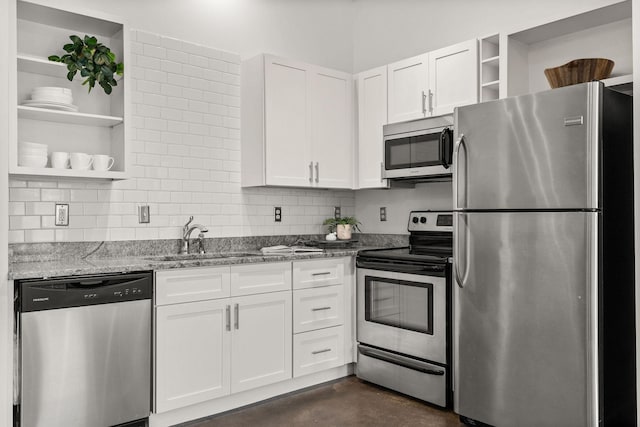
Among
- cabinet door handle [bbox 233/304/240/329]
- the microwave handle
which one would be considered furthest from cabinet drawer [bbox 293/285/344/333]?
the microwave handle

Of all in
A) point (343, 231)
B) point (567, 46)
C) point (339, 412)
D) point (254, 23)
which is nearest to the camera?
point (339, 412)

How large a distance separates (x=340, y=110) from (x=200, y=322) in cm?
205

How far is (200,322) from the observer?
2.95 m

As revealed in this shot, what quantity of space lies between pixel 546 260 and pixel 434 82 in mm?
1606

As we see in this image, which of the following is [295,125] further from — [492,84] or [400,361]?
[400,361]

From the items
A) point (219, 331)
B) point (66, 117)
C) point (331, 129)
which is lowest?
point (219, 331)

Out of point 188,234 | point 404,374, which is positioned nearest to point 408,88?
point 188,234

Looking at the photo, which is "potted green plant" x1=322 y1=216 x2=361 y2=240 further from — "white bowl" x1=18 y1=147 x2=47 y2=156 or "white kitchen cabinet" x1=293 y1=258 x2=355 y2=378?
"white bowl" x1=18 y1=147 x2=47 y2=156

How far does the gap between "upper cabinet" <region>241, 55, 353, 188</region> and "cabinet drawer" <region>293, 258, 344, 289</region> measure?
0.64 m

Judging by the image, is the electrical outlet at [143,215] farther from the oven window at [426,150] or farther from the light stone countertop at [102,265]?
the oven window at [426,150]

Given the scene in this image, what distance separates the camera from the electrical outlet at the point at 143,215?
3.35 meters

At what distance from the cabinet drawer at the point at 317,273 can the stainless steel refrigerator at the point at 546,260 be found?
3.30ft

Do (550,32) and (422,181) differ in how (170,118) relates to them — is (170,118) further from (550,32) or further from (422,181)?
(550,32)

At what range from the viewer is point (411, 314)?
10.9ft
